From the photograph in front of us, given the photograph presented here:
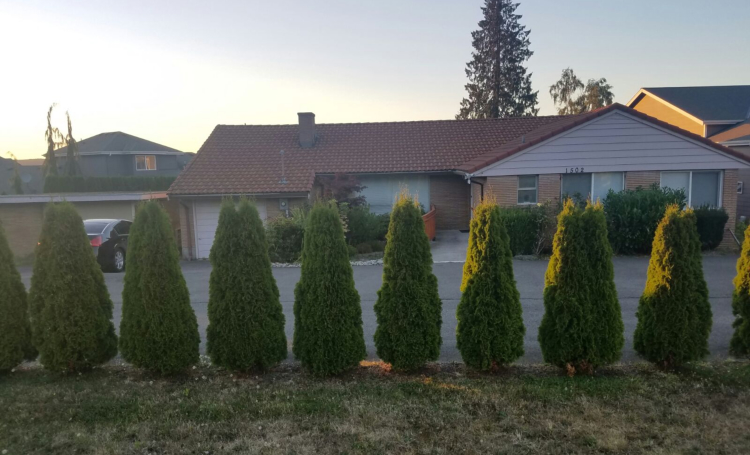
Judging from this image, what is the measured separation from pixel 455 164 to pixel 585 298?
53.3 ft

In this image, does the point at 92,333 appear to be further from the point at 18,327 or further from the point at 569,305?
the point at 569,305

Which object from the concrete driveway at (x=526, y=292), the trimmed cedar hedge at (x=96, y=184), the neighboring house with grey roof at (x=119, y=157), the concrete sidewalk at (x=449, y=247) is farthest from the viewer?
the neighboring house with grey roof at (x=119, y=157)

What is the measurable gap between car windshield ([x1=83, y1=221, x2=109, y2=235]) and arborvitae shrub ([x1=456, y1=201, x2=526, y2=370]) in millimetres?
13290

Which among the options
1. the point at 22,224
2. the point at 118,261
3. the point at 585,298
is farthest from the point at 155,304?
the point at 22,224

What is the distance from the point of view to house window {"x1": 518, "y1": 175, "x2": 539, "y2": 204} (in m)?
16.6

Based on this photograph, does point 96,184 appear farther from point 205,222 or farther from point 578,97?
point 578,97

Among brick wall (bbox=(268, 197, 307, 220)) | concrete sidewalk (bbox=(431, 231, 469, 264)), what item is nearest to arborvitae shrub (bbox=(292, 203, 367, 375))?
concrete sidewalk (bbox=(431, 231, 469, 264))

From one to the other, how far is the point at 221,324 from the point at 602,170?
14206 mm

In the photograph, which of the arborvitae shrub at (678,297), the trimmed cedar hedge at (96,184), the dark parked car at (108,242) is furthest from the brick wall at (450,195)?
the trimmed cedar hedge at (96,184)

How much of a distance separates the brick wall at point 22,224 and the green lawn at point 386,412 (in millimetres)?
16013

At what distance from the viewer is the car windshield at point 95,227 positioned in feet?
49.6

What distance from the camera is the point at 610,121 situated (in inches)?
630

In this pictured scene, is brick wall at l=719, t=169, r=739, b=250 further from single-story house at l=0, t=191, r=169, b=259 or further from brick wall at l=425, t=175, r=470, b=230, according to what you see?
single-story house at l=0, t=191, r=169, b=259

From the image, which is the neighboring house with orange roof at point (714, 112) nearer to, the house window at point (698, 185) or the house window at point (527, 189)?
the house window at point (698, 185)
